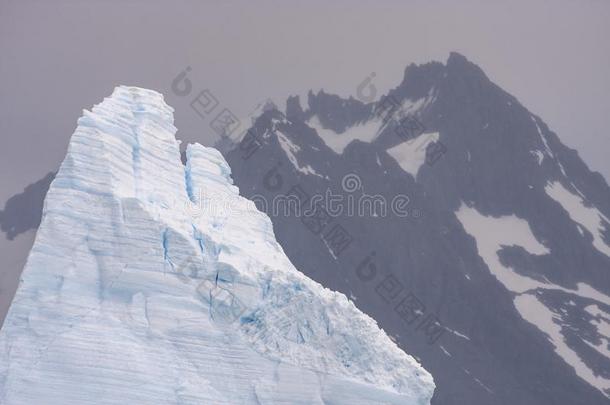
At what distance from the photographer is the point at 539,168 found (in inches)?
6206

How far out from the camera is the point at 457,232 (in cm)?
13938

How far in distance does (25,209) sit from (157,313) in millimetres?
107680

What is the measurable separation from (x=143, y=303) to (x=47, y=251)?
3.85 metres

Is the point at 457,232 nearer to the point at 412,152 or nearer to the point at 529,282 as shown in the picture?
the point at 529,282

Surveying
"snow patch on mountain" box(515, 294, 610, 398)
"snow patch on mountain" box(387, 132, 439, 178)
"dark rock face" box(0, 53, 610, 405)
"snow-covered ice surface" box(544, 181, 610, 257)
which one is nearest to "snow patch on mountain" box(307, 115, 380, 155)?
"dark rock face" box(0, 53, 610, 405)

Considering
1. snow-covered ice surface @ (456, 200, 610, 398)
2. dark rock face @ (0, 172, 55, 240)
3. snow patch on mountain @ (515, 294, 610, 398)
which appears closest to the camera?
snow patch on mountain @ (515, 294, 610, 398)

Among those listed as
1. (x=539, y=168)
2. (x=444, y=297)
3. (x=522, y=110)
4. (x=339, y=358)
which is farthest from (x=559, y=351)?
(x=339, y=358)

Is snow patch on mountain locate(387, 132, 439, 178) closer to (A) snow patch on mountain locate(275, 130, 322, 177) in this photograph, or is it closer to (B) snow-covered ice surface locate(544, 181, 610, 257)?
(B) snow-covered ice surface locate(544, 181, 610, 257)

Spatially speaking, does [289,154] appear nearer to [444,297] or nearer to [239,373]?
[444,297]

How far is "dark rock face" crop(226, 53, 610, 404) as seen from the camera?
118m

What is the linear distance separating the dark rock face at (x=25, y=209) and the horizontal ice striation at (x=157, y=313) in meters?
98.2

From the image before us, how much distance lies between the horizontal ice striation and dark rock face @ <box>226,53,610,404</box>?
67.3 metres

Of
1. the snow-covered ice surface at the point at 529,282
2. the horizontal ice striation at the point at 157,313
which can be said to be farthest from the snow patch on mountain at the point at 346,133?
the horizontal ice striation at the point at 157,313

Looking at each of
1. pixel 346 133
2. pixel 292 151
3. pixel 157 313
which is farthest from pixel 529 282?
pixel 157 313
